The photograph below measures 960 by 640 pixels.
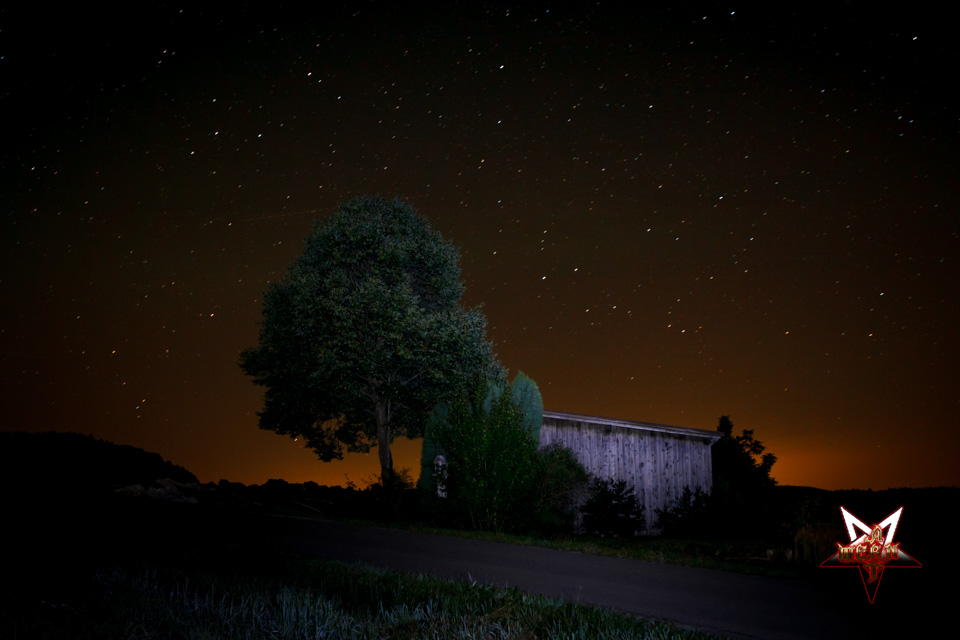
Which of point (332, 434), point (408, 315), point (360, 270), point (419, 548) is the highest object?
point (360, 270)

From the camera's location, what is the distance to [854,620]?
7.11 m

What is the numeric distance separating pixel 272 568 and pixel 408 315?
620 inches

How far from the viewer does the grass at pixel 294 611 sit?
225 inches

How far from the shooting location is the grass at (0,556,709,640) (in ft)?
18.7

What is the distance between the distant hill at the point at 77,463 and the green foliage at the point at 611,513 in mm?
14264

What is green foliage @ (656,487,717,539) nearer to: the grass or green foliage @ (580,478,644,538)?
green foliage @ (580,478,644,538)

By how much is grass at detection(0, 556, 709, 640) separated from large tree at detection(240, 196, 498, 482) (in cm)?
1436

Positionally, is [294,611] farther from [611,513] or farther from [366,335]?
[366,335]

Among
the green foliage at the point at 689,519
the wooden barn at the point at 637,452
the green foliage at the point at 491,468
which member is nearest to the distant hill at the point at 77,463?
the green foliage at the point at 491,468

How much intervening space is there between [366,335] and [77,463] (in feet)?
44.2

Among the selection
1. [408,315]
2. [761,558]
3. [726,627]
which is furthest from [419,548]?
[408,315]

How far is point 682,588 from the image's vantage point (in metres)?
8.76

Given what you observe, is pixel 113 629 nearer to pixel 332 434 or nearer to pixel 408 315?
pixel 408 315

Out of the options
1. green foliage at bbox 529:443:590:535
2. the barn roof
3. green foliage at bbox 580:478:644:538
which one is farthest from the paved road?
the barn roof
